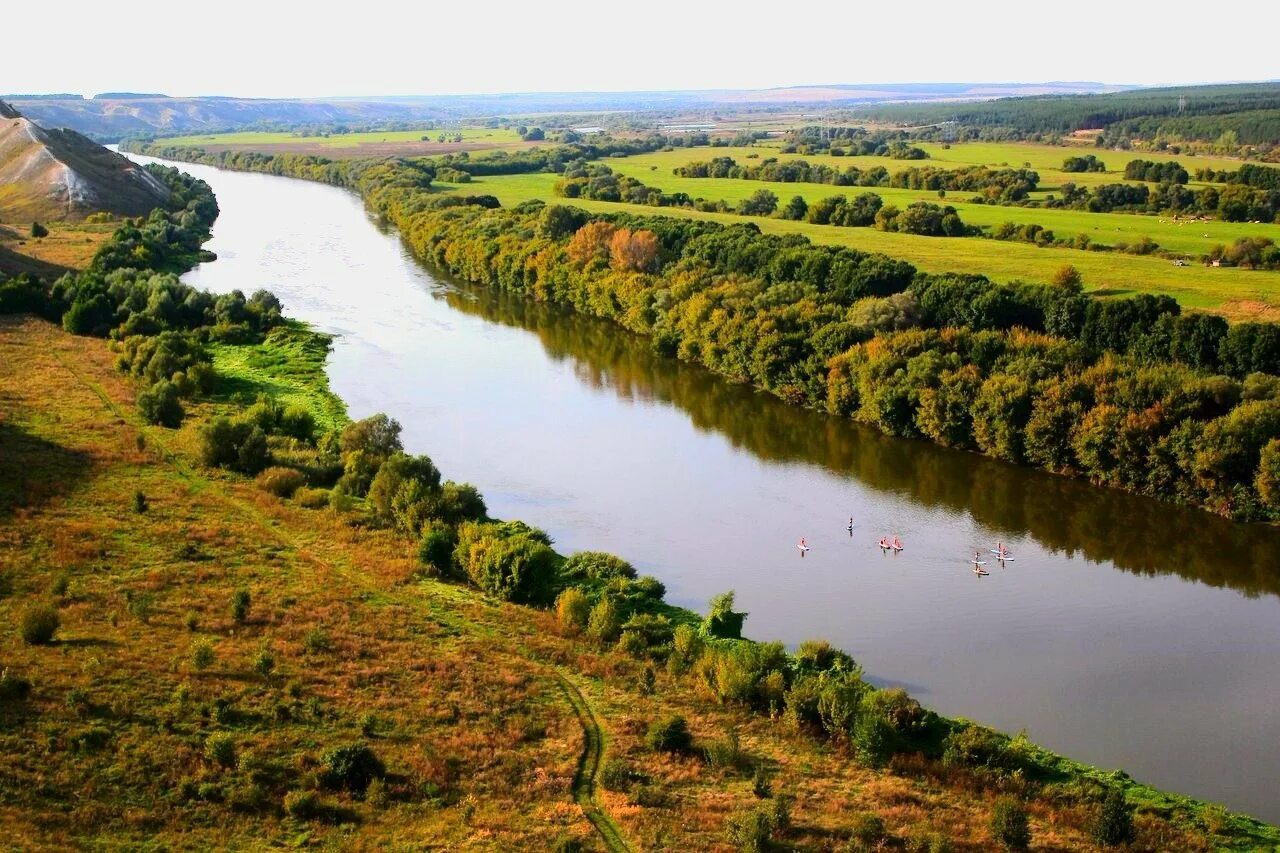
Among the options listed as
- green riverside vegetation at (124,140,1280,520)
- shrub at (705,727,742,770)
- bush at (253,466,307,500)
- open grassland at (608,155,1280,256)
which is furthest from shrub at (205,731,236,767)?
open grassland at (608,155,1280,256)

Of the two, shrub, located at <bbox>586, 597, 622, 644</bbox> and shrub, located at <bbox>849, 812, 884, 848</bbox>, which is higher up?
shrub, located at <bbox>586, 597, 622, 644</bbox>

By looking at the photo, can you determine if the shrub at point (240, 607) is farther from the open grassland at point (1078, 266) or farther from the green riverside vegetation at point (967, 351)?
the open grassland at point (1078, 266)

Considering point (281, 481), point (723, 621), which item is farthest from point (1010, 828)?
point (281, 481)

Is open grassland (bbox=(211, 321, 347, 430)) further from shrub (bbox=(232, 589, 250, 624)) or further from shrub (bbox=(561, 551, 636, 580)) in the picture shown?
shrub (bbox=(232, 589, 250, 624))

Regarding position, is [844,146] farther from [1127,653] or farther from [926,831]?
[926,831]

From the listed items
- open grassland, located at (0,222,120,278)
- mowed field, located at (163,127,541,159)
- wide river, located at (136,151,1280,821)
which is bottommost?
wide river, located at (136,151,1280,821)

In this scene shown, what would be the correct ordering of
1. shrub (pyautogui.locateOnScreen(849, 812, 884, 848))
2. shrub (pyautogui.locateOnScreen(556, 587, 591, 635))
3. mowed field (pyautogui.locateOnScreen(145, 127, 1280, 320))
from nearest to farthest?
shrub (pyautogui.locateOnScreen(849, 812, 884, 848)) < shrub (pyautogui.locateOnScreen(556, 587, 591, 635)) < mowed field (pyautogui.locateOnScreen(145, 127, 1280, 320))

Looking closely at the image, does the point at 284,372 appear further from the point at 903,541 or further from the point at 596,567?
the point at 903,541
